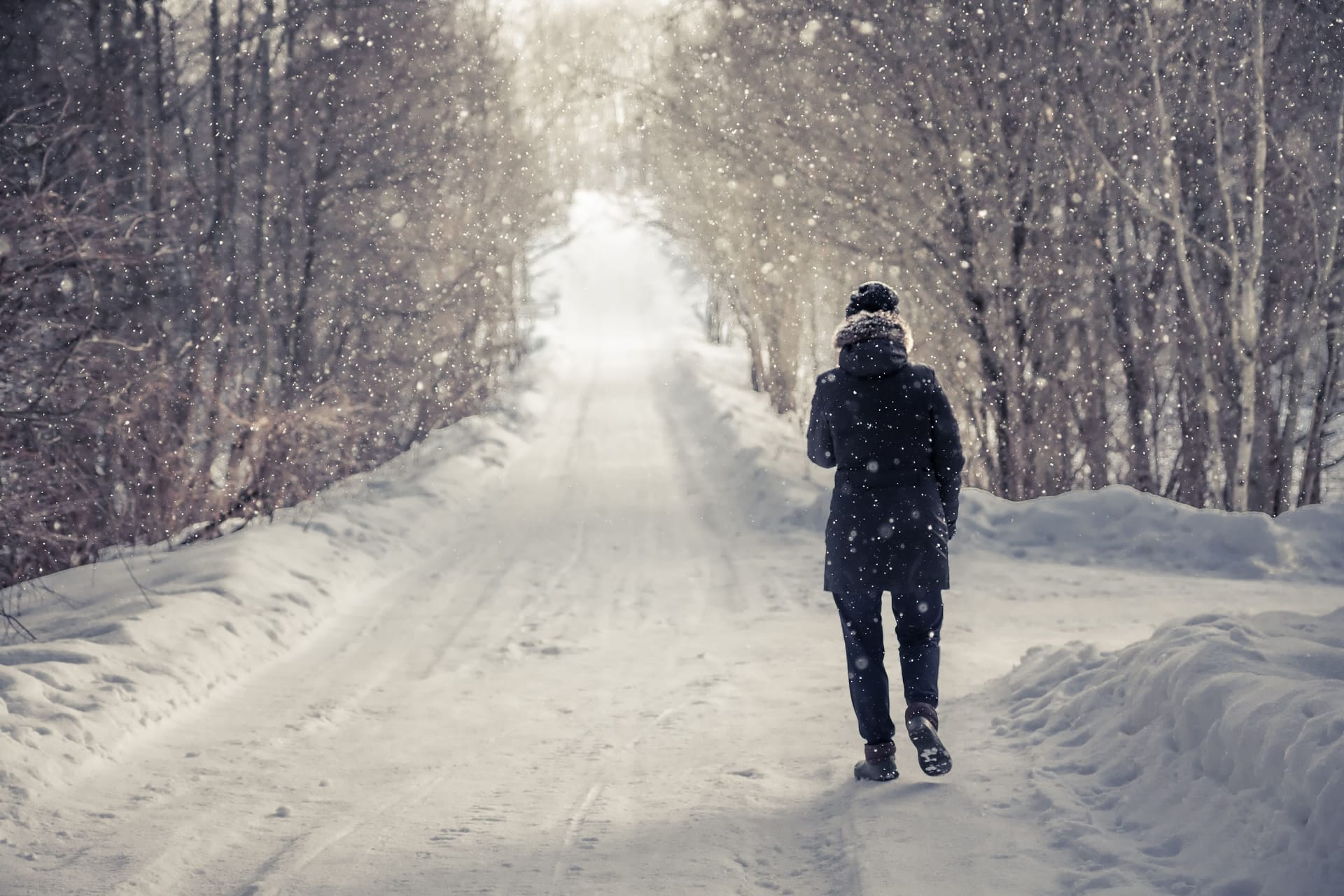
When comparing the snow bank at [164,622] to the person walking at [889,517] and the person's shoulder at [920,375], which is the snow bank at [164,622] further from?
the person's shoulder at [920,375]

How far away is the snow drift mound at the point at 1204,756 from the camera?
139 inches

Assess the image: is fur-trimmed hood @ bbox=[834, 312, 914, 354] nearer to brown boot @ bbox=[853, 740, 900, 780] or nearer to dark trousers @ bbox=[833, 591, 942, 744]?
dark trousers @ bbox=[833, 591, 942, 744]

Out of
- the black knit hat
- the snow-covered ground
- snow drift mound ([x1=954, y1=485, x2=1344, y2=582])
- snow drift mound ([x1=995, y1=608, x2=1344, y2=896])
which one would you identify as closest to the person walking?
the black knit hat

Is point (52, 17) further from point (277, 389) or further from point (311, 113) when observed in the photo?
point (277, 389)

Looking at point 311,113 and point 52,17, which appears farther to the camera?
point 311,113

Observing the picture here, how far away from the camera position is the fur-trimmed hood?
15.9ft

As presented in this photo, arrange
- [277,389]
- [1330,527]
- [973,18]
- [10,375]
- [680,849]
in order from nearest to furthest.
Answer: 1. [680,849]
2. [10,375]
3. [1330,527]
4. [973,18]
5. [277,389]

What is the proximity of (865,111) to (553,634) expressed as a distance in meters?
8.94

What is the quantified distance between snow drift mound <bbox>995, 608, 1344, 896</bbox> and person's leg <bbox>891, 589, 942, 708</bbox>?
0.60 meters

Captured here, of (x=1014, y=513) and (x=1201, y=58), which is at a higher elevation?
(x=1201, y=58)

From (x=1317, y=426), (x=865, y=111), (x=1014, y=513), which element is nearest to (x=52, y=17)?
(x=865, y=111)

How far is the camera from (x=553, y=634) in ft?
28.1

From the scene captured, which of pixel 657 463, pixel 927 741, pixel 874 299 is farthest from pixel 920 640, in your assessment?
pixel 657 463

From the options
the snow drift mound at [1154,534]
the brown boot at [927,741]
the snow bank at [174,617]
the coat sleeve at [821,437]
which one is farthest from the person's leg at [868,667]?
the snow drift mound at [1154,534]
